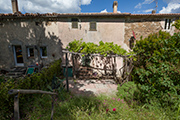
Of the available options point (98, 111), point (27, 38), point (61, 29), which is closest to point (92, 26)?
point (61, 29)

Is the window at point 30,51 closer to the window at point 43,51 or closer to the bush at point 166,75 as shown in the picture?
the window at point 43,51

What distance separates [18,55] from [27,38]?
1.84 meters

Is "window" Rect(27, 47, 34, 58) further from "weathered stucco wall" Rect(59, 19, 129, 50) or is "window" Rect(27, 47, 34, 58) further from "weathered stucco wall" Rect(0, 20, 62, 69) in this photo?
"weathered stucco wall" Rect(59, 19, 129, 50)

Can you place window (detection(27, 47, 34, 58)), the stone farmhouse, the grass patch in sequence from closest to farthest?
the grass patch, the stone farmhouse, window (detection(27, 47, 34, 58))

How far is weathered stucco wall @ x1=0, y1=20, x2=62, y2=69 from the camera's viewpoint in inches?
292

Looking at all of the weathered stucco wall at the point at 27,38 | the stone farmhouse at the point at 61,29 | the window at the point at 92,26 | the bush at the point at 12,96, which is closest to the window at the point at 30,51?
the stone farmhouse at the point at 61,29

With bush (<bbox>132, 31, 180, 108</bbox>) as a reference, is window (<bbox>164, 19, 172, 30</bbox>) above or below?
above

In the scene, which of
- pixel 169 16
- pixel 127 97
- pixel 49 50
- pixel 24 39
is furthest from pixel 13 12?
pixel 169 16

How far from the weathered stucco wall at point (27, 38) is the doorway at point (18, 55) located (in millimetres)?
239

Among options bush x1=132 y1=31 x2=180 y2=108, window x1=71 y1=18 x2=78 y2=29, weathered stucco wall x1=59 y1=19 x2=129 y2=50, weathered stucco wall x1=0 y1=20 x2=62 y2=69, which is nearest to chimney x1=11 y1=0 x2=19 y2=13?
weathered stucco wall x1=0 y1=20 x2=62 y2=69

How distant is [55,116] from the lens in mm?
3332

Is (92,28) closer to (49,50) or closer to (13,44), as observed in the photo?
(49,50)

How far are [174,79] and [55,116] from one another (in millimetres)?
4327

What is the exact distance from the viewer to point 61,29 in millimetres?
7578
